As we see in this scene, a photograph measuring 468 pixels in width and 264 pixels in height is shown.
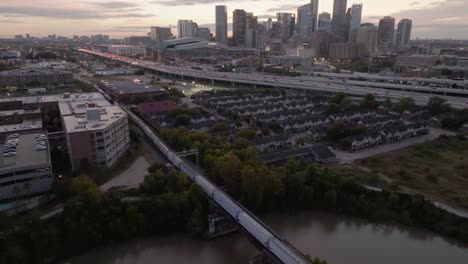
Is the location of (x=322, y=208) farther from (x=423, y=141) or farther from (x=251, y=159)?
(x=423, y=141)

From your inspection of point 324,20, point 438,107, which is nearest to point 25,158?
point 438,107

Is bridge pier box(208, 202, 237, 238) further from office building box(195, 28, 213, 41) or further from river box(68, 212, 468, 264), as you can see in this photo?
office building box(195, 28, 213, 41)

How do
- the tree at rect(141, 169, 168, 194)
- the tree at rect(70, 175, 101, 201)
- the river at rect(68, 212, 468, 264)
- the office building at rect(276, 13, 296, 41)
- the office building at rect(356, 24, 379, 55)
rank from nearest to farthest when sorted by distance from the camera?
the river at rect(68, 212, 468, 264)
the tree at rect(70, 175, 101, 201)
the tree at rect(141, 169, 168, 194)
the office building at rect(356, 24, 379, 55)
the office building at rect(276, 13, 296, 41)

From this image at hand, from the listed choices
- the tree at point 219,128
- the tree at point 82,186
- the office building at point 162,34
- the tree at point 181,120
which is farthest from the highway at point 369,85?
the office building at point 162,34

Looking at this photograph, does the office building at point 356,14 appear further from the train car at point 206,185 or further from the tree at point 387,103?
the train car at point 206,185

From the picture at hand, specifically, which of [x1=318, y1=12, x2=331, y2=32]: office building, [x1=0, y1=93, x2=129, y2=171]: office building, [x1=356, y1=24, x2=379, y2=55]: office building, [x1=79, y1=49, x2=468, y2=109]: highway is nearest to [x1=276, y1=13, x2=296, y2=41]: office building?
[x1=318, y1=12, x2=331, y2=32]: office building

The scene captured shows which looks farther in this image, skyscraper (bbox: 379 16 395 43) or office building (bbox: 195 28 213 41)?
office building (bbox: 195 28 213 41)
